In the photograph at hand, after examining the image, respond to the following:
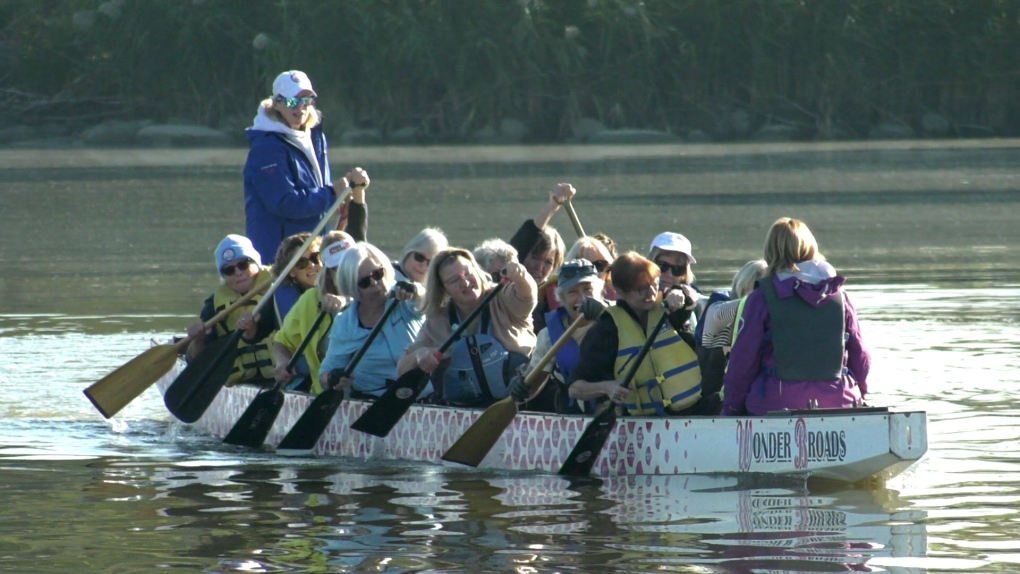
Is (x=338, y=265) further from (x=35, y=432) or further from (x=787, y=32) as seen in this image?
(x=787, y=32)

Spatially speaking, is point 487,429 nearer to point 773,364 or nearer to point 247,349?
point 773,364

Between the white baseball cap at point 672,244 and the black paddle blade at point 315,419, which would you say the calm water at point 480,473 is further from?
the white baseball cap at point 672,244

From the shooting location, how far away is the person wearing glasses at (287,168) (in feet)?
36.7

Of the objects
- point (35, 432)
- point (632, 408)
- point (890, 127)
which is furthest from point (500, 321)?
point (890, 127)

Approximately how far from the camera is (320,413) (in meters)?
9.90

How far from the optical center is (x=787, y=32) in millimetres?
59844

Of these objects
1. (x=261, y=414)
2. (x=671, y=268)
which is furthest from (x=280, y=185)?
(x=671, y=268)

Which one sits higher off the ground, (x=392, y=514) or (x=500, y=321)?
(x=500, y=321)

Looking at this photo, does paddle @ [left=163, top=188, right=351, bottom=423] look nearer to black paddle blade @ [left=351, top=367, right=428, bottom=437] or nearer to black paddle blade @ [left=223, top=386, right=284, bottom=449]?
black paddle blade @ [left=223, top=386, right=284, bottom=449]

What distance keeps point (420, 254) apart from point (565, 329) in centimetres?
135

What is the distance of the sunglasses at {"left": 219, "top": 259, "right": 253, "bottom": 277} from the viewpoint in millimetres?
10905

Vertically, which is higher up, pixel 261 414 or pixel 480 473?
pixel 261 414

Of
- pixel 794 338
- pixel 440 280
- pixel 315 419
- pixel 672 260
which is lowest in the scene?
pixel 315 419

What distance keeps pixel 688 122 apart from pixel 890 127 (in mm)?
5947
